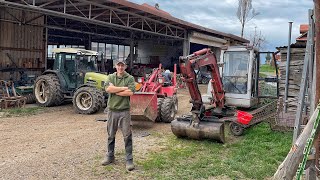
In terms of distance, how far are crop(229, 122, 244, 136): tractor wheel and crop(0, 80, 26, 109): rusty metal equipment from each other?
7033mm

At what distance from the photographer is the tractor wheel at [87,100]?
10.3 meters

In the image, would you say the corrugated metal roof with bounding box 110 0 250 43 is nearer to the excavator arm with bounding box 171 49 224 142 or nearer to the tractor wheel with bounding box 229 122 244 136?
the excavator arm with bounding box 171 49 224 142

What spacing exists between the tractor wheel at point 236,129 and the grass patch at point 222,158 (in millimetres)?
151

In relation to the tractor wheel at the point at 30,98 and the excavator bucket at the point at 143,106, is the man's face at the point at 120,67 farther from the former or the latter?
the tractor wheel at the point at 30,98

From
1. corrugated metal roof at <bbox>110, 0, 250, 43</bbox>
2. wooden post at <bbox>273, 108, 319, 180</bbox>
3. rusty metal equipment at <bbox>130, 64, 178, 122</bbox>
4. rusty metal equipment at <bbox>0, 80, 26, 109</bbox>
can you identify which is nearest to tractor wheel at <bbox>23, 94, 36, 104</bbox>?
rusty metal equipment at <bbox>0, 80, 26, 109</bbox>

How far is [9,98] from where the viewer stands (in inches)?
430

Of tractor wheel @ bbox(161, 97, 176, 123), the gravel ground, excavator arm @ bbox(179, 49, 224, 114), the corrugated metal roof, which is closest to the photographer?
the gravel ground

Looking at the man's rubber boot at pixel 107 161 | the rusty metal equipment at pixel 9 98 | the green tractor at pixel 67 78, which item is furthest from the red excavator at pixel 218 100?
the rusty metal equipment at pixel 9 98

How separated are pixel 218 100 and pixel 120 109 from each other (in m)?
3.92

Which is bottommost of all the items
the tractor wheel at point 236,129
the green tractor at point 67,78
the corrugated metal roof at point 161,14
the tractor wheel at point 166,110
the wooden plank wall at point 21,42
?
the tractor wheel at point 236,129

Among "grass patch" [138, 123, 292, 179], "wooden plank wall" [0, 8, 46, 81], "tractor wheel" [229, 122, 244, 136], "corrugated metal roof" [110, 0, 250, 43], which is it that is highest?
"corrugated metal roof" [110, 0, 250, 43]

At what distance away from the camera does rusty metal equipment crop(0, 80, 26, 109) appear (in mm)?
10761

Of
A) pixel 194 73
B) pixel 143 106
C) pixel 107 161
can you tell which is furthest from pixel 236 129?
pixel 107 161

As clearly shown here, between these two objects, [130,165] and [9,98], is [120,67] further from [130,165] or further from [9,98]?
[9,98]
